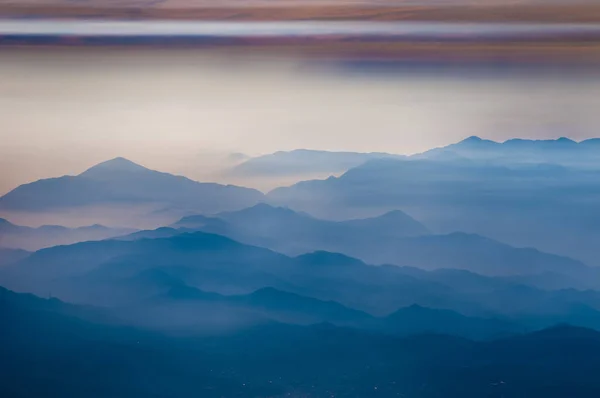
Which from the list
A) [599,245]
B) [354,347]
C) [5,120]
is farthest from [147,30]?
[599,245]

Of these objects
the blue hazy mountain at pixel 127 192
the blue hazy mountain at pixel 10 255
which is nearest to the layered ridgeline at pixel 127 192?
the blue hazy mountain at pixel 127 192

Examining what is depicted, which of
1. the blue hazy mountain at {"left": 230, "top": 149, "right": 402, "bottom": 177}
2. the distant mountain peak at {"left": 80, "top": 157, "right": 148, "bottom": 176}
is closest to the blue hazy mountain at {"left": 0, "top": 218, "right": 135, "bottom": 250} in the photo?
the distant mountain peak at {"left": 80, "top": 157, "right": 148, "bottom": 176}

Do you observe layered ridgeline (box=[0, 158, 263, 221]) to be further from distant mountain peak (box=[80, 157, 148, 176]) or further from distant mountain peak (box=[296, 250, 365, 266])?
distant mountain peak (box=[296, 250, 365, 266])

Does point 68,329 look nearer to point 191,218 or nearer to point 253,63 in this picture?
point 191,218

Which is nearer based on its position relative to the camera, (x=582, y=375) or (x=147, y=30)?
(x=582, y=375)

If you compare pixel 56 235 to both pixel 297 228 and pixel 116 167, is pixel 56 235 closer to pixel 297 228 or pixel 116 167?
pixel 116 167

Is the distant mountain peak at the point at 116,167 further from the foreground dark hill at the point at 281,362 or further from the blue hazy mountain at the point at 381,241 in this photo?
the foreground dark hill at the point at 281,362
